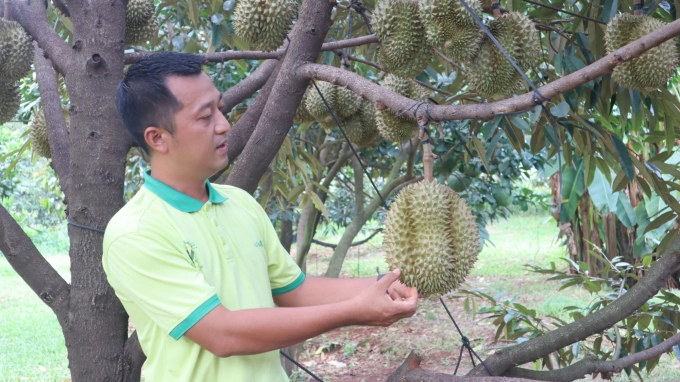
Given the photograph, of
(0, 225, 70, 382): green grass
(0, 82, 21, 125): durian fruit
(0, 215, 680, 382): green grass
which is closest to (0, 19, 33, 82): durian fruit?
(0, 82, 21, 125): durian fruit

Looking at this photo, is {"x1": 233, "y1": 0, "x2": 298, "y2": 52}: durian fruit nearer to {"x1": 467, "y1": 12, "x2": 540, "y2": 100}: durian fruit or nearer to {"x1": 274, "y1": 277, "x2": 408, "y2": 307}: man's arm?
{"x1": 467, "y1": 12, "x2": 540, "y2": 100}: durian fruit

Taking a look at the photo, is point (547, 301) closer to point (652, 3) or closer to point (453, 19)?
point (652, 3)

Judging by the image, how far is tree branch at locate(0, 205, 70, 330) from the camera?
5.25ft

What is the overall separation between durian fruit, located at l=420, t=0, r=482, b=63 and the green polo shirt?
23.4 inches

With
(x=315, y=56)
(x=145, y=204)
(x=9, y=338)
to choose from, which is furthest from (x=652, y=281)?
(x=9, y=338)

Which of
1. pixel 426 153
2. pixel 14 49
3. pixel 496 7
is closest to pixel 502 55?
pixel 496 7

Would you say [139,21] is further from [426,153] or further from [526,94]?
[526,94]

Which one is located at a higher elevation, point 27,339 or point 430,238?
point 430,238

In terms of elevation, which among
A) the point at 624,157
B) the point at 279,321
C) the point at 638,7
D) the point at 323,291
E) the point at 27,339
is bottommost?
the point at 27,339

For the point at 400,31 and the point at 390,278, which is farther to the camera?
the point at 400,31

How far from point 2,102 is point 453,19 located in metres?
1.47

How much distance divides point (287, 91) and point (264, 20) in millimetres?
291

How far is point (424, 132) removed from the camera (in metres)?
1.09

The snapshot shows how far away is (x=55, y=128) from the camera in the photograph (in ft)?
5.81
